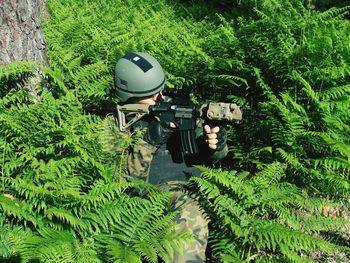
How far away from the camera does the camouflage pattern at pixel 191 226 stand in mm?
3799

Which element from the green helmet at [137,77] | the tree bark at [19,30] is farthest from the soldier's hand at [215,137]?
the tree bark at [19,30]

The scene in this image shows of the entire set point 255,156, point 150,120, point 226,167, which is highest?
point 150,120

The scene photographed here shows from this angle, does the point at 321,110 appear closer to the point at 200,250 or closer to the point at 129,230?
the point at 200,250

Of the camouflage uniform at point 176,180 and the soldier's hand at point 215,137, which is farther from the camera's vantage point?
the soldier's hand at point 215,137

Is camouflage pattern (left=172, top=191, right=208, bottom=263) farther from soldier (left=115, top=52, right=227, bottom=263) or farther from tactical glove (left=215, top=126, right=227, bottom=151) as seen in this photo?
tactical glove (left=215, top=126, right=227, bottom=151)

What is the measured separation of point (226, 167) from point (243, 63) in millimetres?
1452

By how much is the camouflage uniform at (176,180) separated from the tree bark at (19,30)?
5.93 feet

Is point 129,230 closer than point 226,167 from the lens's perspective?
Yes

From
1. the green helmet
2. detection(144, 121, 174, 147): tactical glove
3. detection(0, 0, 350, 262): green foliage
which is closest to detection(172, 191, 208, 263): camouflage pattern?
detection(0, 0, 350, 262): green foliage

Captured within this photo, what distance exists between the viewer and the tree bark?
183 inches

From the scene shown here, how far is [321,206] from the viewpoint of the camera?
14.6 feet

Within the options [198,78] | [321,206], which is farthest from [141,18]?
[321,206]

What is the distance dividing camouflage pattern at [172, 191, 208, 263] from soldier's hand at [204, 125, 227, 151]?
581 millimetres

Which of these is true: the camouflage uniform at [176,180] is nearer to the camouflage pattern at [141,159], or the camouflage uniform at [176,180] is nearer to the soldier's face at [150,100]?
the camouflage pattern at [141,159]
